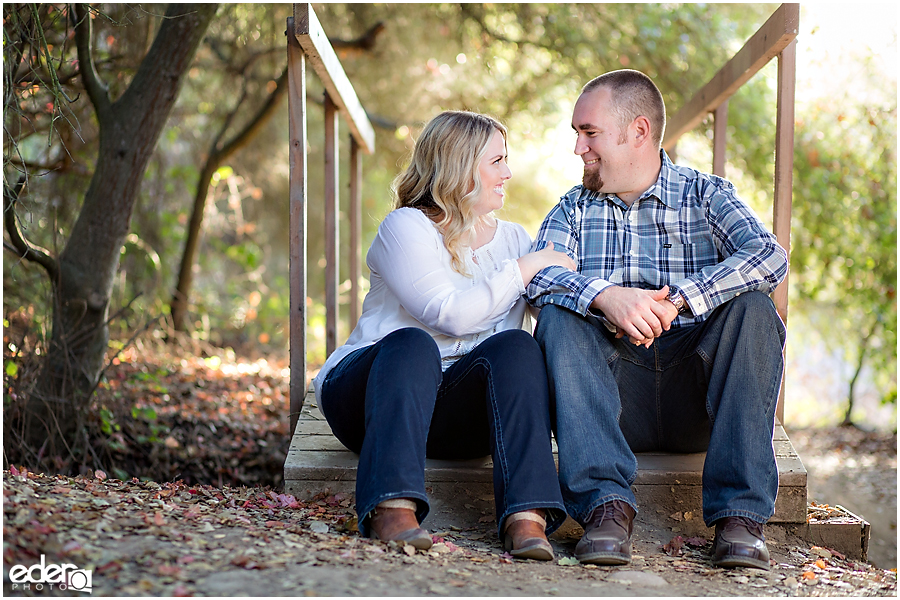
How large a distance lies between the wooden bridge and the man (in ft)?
0.54

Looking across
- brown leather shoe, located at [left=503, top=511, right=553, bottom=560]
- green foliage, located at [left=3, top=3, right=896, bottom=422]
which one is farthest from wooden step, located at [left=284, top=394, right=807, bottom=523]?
green foliage, located at [left=3, top=3, right=896, bottom=422]

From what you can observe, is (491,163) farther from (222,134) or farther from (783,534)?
(222,134)

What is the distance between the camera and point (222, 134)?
5410 millimetres

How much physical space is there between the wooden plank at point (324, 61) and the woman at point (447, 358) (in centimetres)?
50

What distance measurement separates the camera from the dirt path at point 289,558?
1398mm

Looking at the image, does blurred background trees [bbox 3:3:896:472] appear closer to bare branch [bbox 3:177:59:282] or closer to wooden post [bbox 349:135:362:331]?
wooden post [bbox 349:135:362:331]

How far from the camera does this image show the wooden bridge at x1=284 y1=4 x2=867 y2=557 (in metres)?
2.08

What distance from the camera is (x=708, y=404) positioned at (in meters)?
1.90

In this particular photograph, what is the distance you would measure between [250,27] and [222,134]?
79 centimetres

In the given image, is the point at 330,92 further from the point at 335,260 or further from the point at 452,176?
the point at 452,176

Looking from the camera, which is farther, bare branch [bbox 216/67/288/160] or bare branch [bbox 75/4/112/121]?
bare branch [bbox 216/67/288/160]

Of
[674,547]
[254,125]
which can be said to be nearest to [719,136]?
[674,547]

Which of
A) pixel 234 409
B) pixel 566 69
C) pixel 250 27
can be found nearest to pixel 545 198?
pixel 566 69

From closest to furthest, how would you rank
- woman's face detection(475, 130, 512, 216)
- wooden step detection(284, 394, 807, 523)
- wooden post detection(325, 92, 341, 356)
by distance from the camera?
1. wooden step detection(284, 394, 807, 523)
2. woman's face detection(475, 130, 512, 216)
3. wooden post detection(325, 92, 341, 356)
